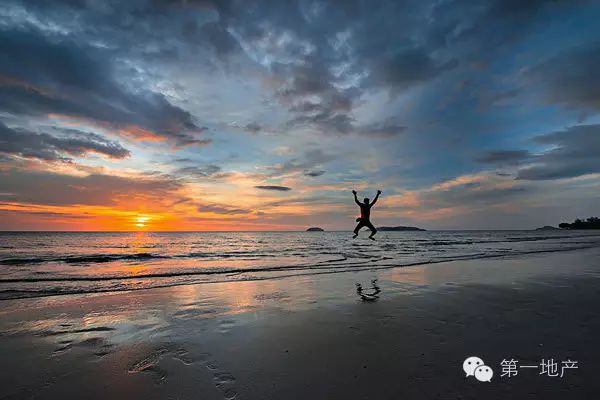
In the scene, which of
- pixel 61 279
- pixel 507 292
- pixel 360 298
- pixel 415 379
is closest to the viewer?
pixel 415 379

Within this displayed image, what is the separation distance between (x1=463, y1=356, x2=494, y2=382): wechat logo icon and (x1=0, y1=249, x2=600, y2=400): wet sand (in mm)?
90

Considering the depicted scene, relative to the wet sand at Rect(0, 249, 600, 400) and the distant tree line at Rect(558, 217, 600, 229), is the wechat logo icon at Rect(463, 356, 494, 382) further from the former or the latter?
the distant tree line at Rect(558, 217, 600, 229)

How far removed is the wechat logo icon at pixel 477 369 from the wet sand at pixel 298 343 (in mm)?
90

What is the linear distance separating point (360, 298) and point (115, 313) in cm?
486

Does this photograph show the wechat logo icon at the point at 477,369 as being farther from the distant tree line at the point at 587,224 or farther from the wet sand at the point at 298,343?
the distant tree line at the point at 587,224

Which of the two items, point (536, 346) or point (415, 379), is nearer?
point (415, 379)

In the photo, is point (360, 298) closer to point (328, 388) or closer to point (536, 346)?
point (536, 346)

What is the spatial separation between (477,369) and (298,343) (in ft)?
6.71

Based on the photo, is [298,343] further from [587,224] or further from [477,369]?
[587,224]

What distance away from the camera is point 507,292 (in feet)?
23.2

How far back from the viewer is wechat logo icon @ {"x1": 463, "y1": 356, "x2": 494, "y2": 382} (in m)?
3.02

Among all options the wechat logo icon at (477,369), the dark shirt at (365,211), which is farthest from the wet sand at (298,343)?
the dark shirt at (365,211)

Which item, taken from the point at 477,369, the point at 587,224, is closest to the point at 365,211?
the point at 477,369

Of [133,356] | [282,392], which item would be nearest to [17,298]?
[133,356]
